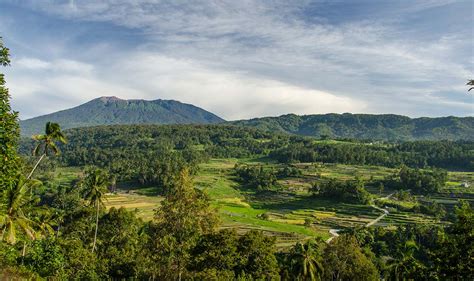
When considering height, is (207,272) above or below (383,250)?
above

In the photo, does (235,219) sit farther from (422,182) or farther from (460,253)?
(422,182)

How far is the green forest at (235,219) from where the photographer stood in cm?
3116

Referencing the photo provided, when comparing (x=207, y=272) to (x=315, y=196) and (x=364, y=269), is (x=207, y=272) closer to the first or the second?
(x=364, y=269)

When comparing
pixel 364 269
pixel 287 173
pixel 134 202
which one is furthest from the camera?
pixel 287 173

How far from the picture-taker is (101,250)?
54031 mm

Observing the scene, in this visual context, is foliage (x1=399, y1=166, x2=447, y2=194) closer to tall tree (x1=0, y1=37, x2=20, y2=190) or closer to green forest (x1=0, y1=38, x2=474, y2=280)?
green forest (x1=0, y1=38, x2=474, y2=280)

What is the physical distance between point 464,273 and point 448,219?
84.4 meters

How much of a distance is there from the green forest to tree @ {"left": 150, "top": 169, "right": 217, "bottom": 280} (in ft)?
0.41

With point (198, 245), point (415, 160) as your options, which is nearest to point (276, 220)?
point (198, 245)

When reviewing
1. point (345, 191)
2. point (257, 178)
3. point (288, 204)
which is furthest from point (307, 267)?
point (257, 178)

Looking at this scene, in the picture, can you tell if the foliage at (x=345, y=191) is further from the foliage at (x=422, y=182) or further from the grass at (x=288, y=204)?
the foliage at (x=422, y=182)

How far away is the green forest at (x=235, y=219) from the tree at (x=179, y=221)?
124mm

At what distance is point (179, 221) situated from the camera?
1273 inches

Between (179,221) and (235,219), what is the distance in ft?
202
